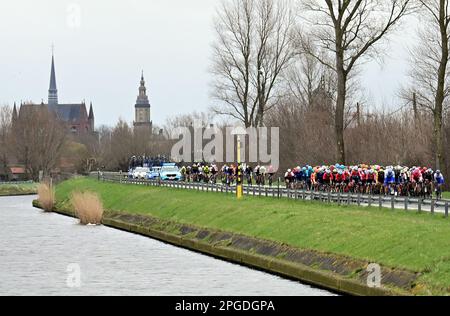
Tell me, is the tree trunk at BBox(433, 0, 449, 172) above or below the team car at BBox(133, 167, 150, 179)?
above

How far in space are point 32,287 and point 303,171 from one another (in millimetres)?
27215

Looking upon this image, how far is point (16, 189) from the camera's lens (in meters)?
135

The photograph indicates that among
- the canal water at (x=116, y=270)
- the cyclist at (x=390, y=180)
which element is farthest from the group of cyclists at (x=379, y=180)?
the canal water at (x=116, y=270)

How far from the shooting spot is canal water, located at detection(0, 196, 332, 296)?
34.2 m

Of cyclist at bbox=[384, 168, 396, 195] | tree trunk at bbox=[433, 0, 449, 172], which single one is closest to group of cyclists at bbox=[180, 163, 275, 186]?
tree trunk at bbox=[433, 0, 449, 172]

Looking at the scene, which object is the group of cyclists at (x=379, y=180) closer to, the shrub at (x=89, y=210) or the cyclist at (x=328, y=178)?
the cyclist at (x=328, y=178)

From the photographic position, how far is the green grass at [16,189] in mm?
132363

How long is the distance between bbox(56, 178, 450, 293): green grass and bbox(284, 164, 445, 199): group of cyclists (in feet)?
9.57

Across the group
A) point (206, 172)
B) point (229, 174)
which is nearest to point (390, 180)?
point (229, 174)

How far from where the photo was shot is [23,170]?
169750 mm

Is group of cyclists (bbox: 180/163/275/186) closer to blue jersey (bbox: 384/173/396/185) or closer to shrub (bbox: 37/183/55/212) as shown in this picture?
shrub (bbox: 37/183/55/212)
